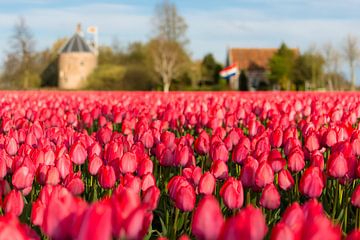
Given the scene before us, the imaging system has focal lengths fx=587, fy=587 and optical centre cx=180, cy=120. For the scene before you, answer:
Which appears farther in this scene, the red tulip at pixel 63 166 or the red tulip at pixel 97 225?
the red tulip at pixel 63 166

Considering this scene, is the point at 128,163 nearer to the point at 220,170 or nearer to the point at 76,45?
the point at 220,170

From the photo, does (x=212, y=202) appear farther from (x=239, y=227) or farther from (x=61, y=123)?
(x=61, y=123)

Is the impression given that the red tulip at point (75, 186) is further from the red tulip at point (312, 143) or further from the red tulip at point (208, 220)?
the red tulip at point (312, 143)

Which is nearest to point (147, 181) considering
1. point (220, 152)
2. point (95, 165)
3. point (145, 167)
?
point (145, 167)

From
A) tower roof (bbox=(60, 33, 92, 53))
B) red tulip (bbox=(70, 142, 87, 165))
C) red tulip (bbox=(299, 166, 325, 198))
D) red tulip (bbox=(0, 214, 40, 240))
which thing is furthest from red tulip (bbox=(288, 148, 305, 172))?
tower roof (bbox=(60, 33, 92, 53))

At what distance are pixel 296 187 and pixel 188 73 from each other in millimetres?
67541

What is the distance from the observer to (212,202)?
156cm

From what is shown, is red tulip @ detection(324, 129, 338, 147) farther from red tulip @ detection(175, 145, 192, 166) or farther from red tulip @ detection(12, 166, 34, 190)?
red tulip @ detection(12, 166, 34, 190)

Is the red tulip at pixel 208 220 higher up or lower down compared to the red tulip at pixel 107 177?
higher up

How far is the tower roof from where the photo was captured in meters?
82.6

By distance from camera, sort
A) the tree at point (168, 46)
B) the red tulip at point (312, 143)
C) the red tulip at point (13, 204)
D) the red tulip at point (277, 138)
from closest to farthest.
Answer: the red tulip at point (13, 204) < the red tulip at point (312, 143) < the red tulip at point (277, 138) < the tree at point (168, 46)

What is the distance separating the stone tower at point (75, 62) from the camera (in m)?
80.2

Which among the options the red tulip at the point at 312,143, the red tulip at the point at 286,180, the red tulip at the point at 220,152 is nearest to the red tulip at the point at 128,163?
the red tulip at the point at 220,152

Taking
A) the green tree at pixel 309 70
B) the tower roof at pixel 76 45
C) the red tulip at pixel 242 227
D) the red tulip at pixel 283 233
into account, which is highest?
the tower roof at pixel 76 45
